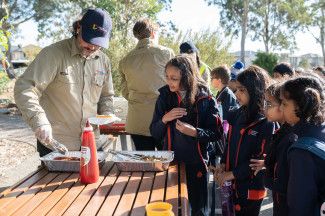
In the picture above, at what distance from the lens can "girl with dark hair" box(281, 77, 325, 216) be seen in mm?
1802

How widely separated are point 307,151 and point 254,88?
1.07 metres

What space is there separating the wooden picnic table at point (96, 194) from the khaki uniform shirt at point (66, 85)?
472 millimetres

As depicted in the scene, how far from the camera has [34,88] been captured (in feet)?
8.55

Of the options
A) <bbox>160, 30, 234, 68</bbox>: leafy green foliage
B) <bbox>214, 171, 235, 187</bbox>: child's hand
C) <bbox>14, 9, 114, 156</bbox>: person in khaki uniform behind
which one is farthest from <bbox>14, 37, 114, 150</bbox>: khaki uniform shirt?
<bbox>160, 30, 234, 68</bbox>: leafy green foliage

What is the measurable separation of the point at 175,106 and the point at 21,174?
135 inches

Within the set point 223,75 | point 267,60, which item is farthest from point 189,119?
point 267,60

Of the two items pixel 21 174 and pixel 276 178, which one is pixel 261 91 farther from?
pixel 21 174

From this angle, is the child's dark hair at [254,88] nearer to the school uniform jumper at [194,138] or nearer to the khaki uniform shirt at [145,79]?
the school uniform jumper at [194,138]

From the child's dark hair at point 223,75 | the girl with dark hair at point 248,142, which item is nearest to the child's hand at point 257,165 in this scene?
the girl with dark hair at point 248,142

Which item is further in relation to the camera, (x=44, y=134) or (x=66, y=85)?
(x=66, y=85)

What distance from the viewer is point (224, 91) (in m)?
4.66

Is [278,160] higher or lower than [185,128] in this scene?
lower

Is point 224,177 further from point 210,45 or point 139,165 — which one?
point 210,45

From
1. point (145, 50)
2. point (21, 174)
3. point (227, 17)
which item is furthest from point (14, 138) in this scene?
point (227, 17)
